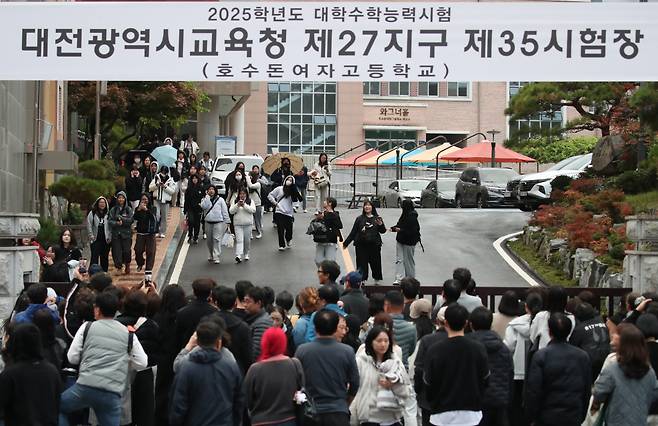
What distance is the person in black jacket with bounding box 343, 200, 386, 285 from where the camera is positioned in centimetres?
2153

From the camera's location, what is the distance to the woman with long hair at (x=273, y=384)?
9.26 meters

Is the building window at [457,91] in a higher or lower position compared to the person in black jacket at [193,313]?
higher

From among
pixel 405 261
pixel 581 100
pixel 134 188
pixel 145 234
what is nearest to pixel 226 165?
pixel 581 100

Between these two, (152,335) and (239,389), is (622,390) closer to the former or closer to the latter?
(239,389)

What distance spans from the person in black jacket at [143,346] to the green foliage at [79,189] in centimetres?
1468

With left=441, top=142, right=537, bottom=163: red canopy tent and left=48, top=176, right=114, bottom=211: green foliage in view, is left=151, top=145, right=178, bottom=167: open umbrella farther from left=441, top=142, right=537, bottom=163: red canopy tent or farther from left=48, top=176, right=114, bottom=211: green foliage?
left=441, top=142, right=537, bottom=163: red canopy tent

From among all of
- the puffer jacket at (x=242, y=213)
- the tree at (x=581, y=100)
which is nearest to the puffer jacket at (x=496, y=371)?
the puffer jacket at (x=242, y=213)

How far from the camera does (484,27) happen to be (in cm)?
1544

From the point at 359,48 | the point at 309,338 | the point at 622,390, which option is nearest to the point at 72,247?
the point at 359,48

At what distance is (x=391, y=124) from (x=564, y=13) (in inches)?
2549

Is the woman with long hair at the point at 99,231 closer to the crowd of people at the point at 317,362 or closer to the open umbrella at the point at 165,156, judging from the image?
the crowd of people at the point at 317,362

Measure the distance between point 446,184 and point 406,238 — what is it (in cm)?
1994

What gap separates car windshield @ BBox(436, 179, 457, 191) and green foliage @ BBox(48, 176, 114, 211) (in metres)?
17.5

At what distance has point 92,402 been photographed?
10.1 m
